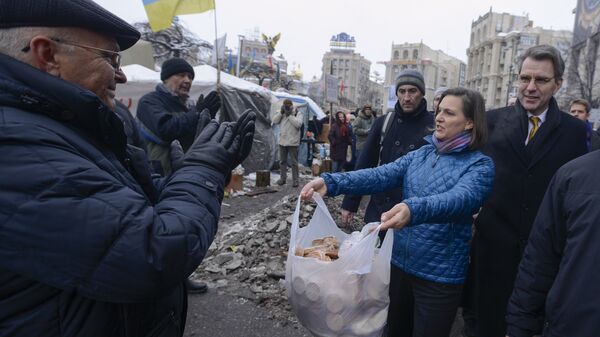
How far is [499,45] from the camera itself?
212 feet

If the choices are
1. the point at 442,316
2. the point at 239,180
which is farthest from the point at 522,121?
the point at 239,180

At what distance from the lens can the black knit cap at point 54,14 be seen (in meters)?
1.07

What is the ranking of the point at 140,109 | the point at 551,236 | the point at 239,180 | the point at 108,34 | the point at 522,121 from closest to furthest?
the point at 108,34 → the point at 551,236 → the point at 522,121 → the point at 140,109 → the point at 239,180

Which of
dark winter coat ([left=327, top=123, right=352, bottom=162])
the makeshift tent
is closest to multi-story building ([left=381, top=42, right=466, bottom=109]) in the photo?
the makeshift tent

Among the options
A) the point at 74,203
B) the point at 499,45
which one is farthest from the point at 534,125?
the point at 499,45

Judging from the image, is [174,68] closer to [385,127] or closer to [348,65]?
[385,127]

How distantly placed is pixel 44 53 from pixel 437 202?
172 centimetres

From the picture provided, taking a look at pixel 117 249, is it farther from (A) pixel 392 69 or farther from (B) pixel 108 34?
(A) pixel 392 69

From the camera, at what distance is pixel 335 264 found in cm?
180

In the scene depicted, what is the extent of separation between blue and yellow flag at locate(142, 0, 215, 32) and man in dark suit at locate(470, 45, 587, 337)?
410 cm

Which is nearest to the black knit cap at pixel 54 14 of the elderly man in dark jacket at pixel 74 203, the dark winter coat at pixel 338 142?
the elderly man in dark jacket at pixel 74 203

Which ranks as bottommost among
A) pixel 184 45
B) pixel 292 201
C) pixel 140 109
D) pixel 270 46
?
pixel 292 201

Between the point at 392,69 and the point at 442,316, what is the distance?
100418mm

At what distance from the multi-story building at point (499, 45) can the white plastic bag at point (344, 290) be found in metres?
60.3
